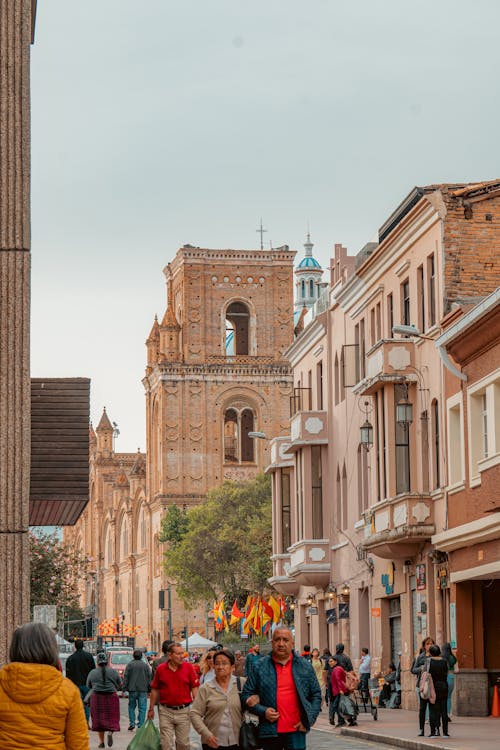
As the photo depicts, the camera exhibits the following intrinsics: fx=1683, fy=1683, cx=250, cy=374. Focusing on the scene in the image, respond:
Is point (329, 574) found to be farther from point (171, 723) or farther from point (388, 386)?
point (171, 723)

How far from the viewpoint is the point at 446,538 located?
3434 centimetres

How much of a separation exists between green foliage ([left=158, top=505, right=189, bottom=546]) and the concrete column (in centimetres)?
9792

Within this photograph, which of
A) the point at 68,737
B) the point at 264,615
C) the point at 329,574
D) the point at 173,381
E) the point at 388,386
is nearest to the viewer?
the point at 68,737

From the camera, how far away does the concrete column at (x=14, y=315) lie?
11336mm

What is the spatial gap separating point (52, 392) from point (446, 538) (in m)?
22.7

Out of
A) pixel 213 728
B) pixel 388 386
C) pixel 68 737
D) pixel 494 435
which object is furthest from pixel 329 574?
pixel 68 737

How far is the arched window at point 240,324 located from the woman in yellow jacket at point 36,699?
11235 centimetres

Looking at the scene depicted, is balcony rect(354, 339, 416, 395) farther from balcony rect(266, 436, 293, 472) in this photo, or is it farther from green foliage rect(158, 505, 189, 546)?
green foliage rect(158, 505, 189, 546)

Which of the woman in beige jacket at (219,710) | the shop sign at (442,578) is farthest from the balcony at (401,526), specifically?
the woman in beige jacket at (219,710)

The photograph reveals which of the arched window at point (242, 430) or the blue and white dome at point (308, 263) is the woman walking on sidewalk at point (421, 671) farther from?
the blue and white dome at point (308, 263)

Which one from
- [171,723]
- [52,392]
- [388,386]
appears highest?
[388,386]

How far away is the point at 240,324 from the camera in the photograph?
122688 millimetres

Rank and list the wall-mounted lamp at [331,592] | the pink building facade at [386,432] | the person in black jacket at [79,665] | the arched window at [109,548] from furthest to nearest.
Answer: the arched window at [109,548]
the wall-mounted lamp at [331,592]
the pink building facade at [386,432]
the person in black jacket at [79,665]

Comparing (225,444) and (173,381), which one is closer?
(173,381)
